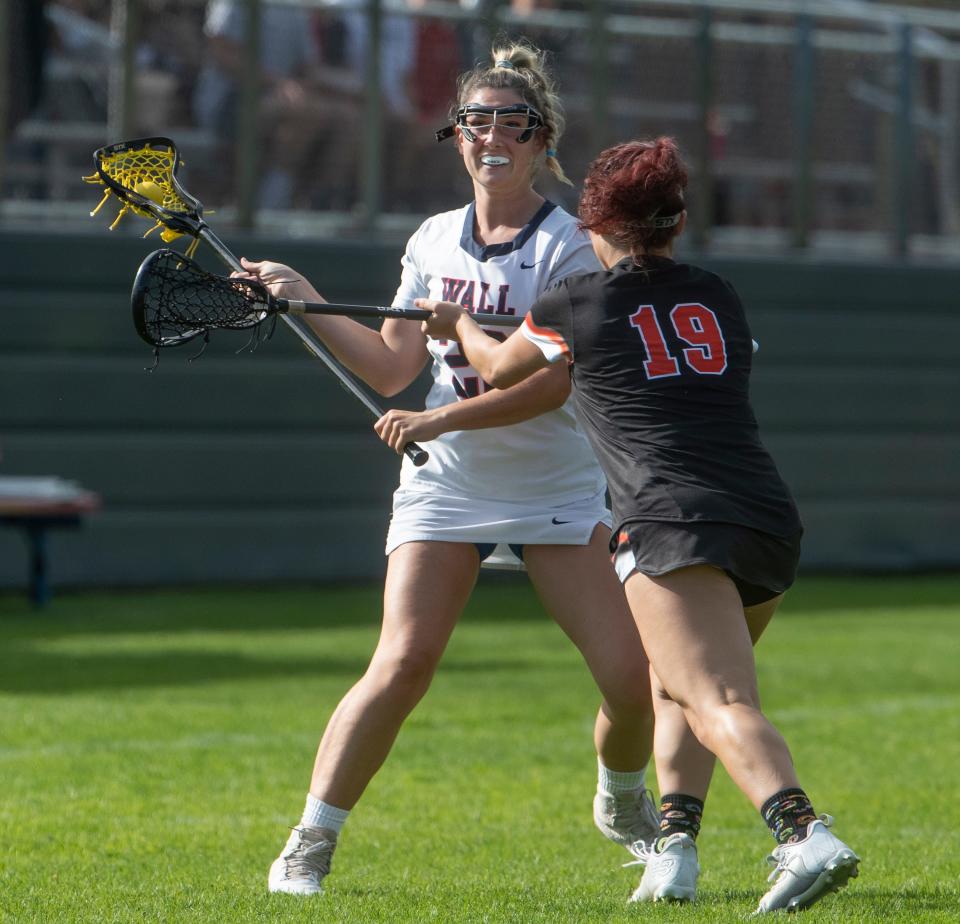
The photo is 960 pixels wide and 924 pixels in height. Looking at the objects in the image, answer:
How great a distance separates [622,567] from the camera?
4371 mm

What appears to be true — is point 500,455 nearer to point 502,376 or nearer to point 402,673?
point 502,376

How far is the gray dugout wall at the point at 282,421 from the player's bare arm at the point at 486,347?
8168mm

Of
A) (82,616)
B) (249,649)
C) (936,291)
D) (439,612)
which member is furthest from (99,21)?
(439,612)

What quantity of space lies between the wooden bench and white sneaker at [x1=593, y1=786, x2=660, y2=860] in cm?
746

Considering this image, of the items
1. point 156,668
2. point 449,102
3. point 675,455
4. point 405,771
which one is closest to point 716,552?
point 675,455

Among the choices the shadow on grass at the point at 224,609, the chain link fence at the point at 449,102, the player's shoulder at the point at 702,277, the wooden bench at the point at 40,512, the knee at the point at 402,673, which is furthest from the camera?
the chain link fence at the point at 449,102

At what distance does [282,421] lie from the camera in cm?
1369

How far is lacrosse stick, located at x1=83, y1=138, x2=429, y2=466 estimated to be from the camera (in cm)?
494

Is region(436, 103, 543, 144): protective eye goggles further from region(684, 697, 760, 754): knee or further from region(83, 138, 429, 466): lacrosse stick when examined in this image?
region(684, 697, 760, 754): knee

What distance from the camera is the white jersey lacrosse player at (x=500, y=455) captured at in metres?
4.91

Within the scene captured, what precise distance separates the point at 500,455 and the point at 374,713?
0.80 metres

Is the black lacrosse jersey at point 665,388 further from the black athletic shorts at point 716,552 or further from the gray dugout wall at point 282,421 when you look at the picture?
the gray dugout wall at point 282,421

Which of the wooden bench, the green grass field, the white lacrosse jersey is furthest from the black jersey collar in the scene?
the wooden bench

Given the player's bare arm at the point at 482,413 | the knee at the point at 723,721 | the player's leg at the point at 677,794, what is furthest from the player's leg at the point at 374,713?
the knee at the point at 723,721
